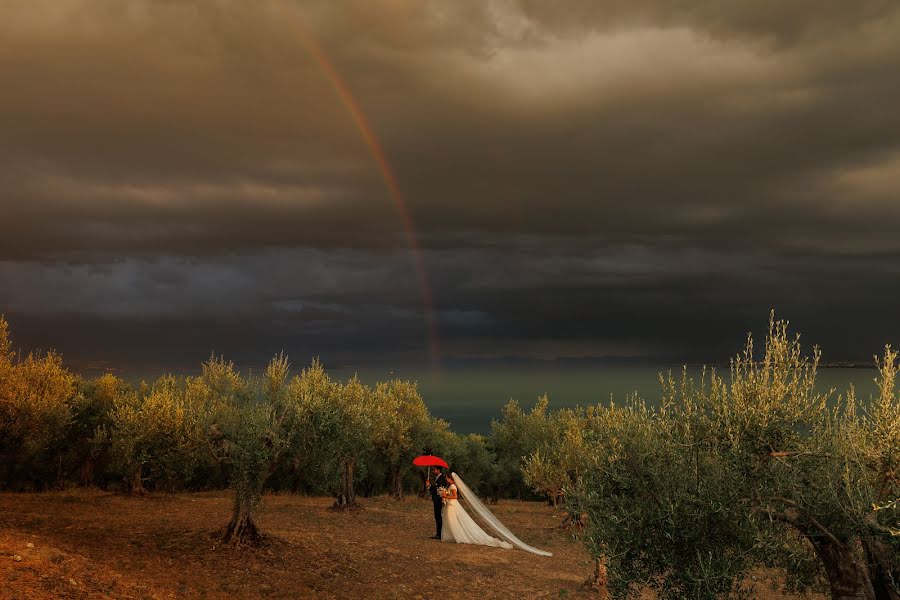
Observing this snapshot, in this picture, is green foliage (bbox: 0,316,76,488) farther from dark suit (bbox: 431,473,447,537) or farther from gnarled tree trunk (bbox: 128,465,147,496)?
dark suit (bbox: 431,473,447,537)

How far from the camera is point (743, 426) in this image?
1524 centimetres

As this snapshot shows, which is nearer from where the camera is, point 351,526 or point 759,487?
point 759,487

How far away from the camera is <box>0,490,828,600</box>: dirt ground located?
18.7m

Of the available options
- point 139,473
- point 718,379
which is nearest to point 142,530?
point 139,473

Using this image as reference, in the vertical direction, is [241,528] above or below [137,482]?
above

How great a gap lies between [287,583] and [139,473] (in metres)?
26.3

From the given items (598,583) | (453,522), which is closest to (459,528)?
(453,522)

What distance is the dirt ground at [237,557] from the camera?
1867 cm

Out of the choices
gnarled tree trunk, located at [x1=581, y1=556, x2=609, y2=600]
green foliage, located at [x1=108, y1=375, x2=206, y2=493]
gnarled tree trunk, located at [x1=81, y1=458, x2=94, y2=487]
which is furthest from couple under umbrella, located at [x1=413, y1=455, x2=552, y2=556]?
gnarled tree trunk, located at [x1=81, y1=458, x2=94, y2=487]

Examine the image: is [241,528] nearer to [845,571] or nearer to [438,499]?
[438,499]

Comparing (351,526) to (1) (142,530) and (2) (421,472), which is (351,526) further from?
(2) (421,472)

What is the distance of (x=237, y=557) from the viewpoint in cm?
2433

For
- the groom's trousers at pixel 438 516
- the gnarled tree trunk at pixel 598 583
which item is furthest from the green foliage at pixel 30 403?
the gnarled tree trunk at pixel 598 583

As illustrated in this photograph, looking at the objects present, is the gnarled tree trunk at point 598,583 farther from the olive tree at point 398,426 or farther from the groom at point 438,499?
the olive tree at point 398,426
